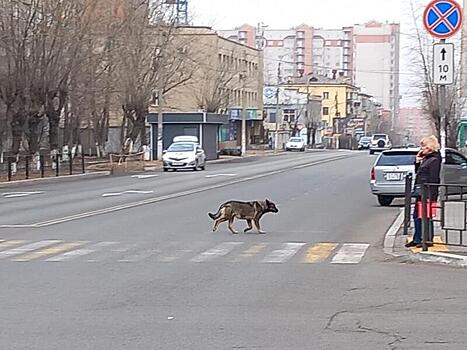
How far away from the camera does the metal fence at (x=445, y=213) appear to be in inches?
574

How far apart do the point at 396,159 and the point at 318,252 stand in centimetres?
1128

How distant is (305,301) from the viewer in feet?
35.2

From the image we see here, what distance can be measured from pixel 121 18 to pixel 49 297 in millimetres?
44718

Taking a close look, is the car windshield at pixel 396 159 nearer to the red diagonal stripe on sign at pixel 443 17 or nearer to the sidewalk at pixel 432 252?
the sidewalk at pixel 432 252

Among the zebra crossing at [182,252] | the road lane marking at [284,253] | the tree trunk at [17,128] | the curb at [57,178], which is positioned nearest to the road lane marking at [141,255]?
the zebra crossing at [182,252]

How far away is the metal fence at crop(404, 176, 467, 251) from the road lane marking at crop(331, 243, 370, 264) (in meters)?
1.07

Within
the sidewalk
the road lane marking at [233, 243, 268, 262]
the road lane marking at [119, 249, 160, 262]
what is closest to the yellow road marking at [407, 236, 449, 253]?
the sidewalk

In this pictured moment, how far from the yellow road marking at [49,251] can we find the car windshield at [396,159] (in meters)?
11.7

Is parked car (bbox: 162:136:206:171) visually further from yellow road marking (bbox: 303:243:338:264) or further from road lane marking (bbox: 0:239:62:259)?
yellow road marking (bbox: 303:243:338:264)

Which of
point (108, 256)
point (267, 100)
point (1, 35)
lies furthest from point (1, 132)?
point (267, 100)

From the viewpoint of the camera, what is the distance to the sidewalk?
13707 mm

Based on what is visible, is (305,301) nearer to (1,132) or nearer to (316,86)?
(1,132)

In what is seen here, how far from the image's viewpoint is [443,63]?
15.6 metres

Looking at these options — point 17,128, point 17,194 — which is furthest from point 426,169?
point 17,128
